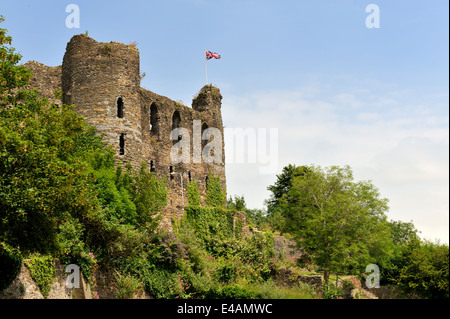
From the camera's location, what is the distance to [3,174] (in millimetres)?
15609

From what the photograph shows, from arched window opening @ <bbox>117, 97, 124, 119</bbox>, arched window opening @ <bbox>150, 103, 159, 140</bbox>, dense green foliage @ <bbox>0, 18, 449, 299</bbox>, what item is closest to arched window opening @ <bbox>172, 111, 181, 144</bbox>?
arched window opening @ <bbox>150, 103, 159, 140</bbox>

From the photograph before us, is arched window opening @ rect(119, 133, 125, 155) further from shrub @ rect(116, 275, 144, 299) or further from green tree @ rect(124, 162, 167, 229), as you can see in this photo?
shrub @ rect(116, 275, 144, 299)

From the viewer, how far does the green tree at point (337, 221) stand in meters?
39.1

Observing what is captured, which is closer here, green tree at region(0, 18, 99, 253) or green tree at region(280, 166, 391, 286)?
green tree at region(0, 18, 99, 253)

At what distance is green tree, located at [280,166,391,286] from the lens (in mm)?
39125

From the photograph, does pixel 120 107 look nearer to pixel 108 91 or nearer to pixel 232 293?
pixel 108 91

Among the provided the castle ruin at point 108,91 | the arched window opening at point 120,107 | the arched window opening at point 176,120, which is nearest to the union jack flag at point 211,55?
the arched window opening at point 176,120

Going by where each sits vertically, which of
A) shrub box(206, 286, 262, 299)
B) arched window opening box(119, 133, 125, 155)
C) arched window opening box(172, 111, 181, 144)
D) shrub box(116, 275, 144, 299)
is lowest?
shrub box(206, 286, 262, 299)

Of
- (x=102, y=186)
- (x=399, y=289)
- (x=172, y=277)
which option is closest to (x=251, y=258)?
(x=172, y=277)

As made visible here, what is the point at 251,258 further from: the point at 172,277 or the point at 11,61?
the point at 11,61

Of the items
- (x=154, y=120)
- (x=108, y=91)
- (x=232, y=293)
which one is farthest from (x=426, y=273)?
(x=108, y=91)

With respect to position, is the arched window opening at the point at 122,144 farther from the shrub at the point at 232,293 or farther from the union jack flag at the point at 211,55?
the union jack flag at the point at 211,55

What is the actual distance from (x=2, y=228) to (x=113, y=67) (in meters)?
15.8

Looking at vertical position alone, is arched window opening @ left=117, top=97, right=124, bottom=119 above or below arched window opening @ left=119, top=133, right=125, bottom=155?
above
